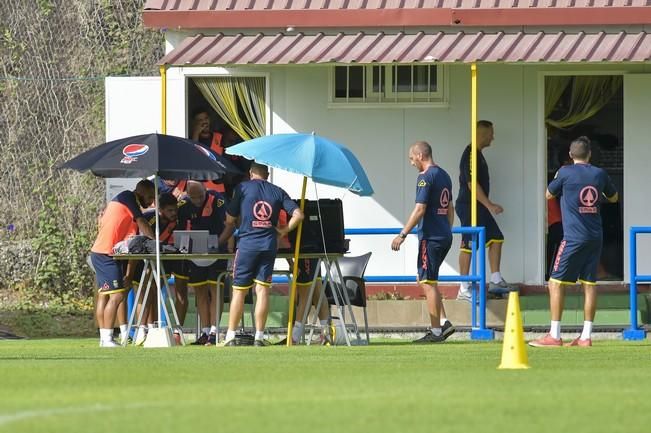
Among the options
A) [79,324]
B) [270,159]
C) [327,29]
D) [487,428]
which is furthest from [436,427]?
[79,324]

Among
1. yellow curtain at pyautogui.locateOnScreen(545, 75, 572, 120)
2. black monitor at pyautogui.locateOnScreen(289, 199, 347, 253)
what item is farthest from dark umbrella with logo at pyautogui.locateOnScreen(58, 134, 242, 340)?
yellow curtain at pyautogui.locateOnScreen(545, 75, 572, 120)

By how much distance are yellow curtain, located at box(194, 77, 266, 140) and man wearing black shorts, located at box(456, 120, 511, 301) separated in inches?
99.0

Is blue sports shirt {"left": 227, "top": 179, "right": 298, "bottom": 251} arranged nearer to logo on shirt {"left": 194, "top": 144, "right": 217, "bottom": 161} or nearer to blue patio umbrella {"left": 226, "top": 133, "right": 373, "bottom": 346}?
blue patio umbrella {"left": 226, "top": 133, "right": 373, "bottom": 346}

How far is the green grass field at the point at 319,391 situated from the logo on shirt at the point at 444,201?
2496 mm

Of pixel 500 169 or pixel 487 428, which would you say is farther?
pixel 500 169

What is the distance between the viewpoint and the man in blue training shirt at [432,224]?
16.8 m

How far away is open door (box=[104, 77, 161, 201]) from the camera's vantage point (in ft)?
64.4

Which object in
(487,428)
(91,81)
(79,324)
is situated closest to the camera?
(487,428)

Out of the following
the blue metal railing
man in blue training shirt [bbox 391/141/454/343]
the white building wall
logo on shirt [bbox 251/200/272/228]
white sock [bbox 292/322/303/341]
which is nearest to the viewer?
logo on shirt [bbox 251/200/272/228]

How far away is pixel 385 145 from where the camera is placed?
19578mm

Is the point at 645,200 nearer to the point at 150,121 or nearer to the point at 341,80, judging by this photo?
the point at 341,80

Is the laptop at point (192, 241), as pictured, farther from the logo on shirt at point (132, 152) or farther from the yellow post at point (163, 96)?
the yellow post at point (163, 96)

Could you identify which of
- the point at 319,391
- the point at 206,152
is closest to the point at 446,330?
the point at 206,152

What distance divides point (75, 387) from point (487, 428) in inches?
129
